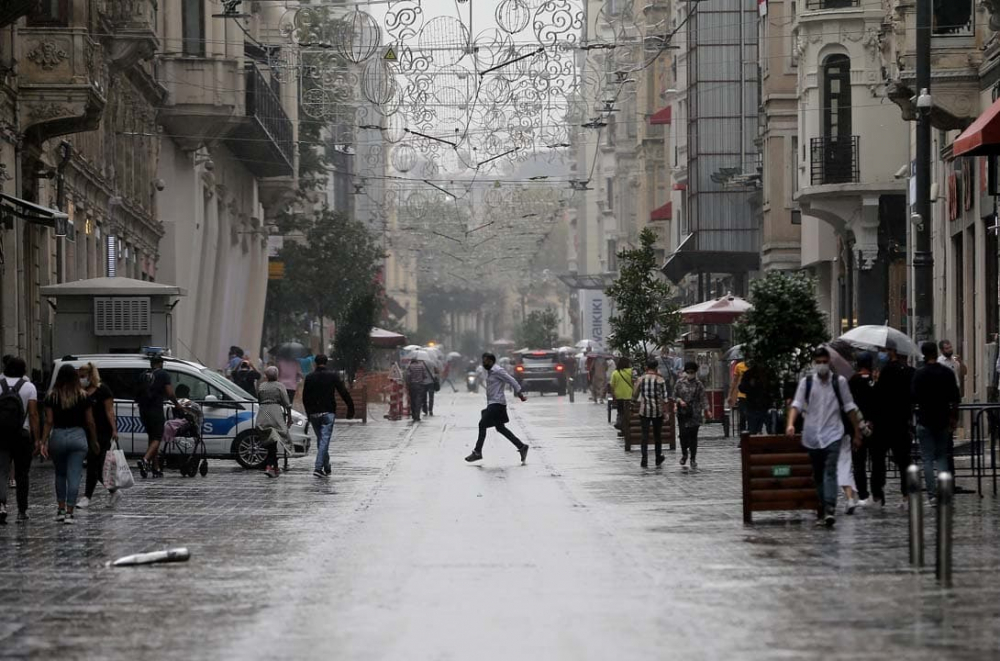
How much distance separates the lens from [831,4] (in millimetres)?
47094

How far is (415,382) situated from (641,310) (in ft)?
37.4

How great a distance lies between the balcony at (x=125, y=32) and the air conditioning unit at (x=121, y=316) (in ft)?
31.4

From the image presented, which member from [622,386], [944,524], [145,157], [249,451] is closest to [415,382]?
[145,157]

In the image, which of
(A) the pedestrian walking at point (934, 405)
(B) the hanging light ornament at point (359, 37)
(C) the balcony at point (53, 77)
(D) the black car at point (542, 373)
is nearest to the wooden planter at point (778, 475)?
(A) the pedestrian walking at point (934, 405)

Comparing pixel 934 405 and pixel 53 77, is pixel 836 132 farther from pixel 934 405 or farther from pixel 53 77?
pixel 934 405

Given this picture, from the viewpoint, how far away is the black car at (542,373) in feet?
273

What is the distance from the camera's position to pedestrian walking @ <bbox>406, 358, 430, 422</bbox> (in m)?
51.5

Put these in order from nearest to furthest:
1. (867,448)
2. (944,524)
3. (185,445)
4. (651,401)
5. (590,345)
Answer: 1. (944,524)
2. (867,448)
3. (185,445)
4. (651,401)
5. (590,345)

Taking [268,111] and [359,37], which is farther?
[268,111]

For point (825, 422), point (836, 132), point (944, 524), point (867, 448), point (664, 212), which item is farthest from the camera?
point (664, 212)

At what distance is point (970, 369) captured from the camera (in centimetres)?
3609

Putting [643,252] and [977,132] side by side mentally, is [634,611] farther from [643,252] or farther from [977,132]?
[643,252]

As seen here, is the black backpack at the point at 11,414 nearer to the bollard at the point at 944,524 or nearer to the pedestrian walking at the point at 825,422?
the pedestrian walking at the point at 825,422

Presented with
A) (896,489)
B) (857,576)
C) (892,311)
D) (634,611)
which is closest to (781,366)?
(896,489)
